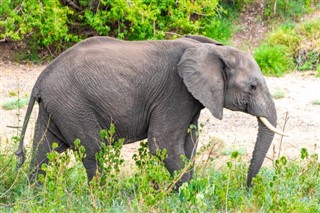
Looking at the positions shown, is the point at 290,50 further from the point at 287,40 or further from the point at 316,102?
the point at 316,102

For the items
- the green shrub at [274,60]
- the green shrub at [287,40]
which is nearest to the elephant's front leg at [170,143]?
the green shrub at [274,60]

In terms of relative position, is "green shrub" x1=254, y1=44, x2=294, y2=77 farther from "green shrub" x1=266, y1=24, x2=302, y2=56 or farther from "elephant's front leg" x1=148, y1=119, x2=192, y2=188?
"elephant's front leg" x1=148, y1=119, x2=192, y2=188

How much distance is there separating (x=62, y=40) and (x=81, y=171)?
244 inches

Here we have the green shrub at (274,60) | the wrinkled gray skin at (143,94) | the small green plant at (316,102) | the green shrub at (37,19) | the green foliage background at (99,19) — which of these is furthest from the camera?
the green shrub at (274,60)

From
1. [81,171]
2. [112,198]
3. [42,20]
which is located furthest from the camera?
[42,20]

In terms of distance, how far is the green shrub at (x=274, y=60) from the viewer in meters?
11.8

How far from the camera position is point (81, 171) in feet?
21.3

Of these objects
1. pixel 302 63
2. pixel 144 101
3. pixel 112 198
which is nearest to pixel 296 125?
pixel 302 63

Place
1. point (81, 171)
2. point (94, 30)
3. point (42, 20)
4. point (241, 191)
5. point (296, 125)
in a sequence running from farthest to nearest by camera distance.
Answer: point (94, 30) → point (42, 20) → point (296, 125) → point (81, 171) → point (241, 191)

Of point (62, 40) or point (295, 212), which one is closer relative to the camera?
point (295, 212)

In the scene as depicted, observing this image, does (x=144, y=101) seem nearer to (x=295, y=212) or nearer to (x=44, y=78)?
(x=44, y=78)

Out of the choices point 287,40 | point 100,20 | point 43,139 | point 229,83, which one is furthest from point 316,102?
point 43,139

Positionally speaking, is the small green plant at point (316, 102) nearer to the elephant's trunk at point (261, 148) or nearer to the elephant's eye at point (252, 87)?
the elephant's trunk at point (261, 148)

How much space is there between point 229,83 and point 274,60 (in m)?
5.80
